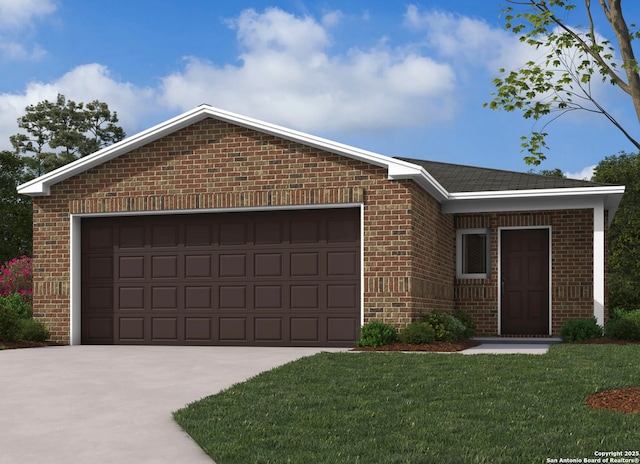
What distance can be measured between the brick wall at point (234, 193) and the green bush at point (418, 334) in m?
0.34

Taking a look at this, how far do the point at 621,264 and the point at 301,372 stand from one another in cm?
2477

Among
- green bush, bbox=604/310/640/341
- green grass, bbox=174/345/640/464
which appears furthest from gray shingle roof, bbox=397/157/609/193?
green grass, bbox=174/345/640/464

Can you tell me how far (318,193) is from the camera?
15125mm

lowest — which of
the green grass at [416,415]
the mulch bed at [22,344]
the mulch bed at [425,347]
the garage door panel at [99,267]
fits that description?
A: the mulch bed at [22,344]

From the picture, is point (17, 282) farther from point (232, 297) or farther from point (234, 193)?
point (234, 193)

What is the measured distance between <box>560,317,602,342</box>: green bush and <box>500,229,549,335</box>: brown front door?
1.85 metres

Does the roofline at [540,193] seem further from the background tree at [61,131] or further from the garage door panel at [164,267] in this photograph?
the background tree at [61,131]

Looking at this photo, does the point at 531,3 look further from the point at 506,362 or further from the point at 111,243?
the point at 111,243

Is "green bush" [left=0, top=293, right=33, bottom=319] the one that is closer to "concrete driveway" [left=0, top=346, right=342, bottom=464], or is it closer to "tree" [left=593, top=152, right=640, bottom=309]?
"concrete driveway" [left=0, top=346, right=342, bottom=464]

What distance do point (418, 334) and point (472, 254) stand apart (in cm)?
517

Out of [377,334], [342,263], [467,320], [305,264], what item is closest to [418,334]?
[377,334]

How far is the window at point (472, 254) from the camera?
18.5 meters

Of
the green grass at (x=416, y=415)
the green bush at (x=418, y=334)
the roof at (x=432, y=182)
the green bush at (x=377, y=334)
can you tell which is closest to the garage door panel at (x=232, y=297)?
the green bush at (x=377, y=334)

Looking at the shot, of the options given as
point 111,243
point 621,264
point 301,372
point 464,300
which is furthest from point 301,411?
point 621,264
